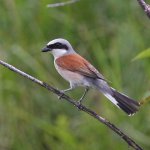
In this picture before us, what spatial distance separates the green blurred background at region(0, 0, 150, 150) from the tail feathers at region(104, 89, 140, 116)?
138 cm

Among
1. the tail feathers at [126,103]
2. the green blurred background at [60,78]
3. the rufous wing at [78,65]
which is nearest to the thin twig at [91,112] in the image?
the tail feathers at [126,103]

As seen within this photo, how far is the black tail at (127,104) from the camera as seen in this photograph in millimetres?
2383

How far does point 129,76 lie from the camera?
4.38 meters

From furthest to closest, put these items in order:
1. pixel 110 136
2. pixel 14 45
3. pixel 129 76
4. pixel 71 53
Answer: pixel 14 45, pixel 129 76, pixel 110 136, pixel 71 53

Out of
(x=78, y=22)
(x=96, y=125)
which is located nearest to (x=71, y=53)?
(x=96, y=125)

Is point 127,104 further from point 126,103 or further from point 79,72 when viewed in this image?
point 79,72

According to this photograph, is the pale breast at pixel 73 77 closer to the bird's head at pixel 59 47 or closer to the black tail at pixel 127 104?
the bird's head at pixel 59 47

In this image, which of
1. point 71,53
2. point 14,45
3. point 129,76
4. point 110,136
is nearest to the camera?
point 71,53

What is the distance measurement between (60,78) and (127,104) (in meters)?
2.14

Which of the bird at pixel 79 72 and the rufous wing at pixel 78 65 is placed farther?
the rufous wing at pixel 78 65

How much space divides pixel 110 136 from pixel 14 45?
1.18 metres

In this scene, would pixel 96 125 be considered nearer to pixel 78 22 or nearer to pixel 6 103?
pixel 6 103

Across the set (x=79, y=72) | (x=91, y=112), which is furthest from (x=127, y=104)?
(x=79, y=72)

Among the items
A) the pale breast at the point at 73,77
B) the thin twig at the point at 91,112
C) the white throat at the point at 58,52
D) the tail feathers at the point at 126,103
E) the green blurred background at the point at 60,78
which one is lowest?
the green blurred background at the point at 60,78
